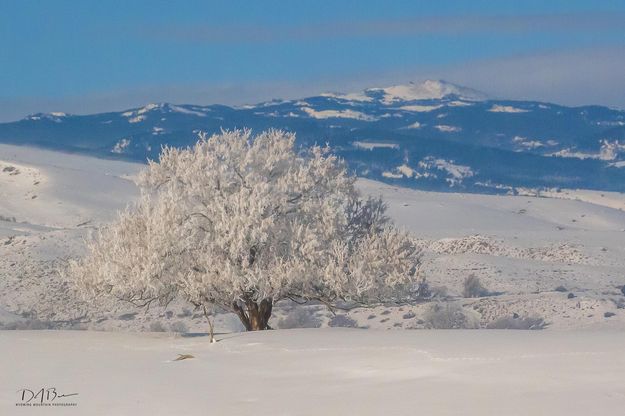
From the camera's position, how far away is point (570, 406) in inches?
567

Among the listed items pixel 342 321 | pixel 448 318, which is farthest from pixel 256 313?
pixel 342 321

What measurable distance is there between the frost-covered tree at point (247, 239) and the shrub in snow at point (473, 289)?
16.0m

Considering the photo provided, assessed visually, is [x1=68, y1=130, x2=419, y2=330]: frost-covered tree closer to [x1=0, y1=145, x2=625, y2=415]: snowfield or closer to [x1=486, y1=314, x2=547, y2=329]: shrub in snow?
[x1=0, y1=145, x2=625, y2=415]: snowfield

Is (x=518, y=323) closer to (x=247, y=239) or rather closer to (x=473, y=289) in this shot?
(x=473, y=289)

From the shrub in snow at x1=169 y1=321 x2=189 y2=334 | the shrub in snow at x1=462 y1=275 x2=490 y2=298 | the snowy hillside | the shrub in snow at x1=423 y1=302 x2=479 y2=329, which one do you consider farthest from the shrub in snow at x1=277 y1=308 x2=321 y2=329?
the shrub in snow at x1=462 y1=275 x2=490 y2=298

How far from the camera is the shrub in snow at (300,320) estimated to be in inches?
1321

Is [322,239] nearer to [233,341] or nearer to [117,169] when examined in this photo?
[233,341]

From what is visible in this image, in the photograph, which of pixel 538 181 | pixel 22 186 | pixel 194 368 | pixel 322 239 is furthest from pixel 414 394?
pixel 538 181

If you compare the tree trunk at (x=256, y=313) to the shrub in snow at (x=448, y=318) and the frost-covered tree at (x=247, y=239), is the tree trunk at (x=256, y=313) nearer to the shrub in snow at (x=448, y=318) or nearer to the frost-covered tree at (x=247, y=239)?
the frost-covered tree at (x=247, y=239)

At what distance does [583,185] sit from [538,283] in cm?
15785

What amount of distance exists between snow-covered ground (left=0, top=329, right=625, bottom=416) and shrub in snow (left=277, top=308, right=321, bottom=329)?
11.2 metres
